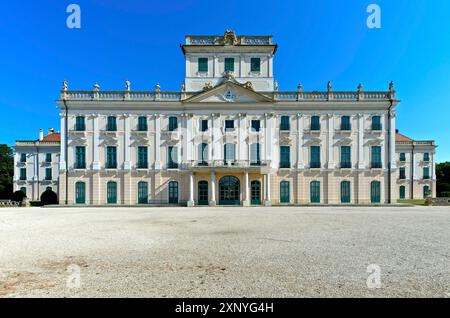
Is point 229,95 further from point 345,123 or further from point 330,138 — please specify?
point 345,123

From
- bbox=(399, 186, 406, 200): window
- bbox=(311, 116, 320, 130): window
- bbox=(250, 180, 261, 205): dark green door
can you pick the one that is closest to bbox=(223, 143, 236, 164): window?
bbox=(250, 180, 261, 205): dark green door

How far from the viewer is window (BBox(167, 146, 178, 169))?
3145 cm

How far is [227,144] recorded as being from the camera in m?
31.1

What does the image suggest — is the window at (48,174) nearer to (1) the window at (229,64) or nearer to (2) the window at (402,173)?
(1) the window at (229,64)

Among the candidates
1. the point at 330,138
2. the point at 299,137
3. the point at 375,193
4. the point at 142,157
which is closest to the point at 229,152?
the point at 299,137

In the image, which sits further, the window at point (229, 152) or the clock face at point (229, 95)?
the clock face at point (229, 95)

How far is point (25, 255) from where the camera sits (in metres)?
7.81

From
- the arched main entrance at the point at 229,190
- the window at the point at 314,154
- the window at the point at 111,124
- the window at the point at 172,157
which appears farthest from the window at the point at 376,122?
the window at the point at 111,124

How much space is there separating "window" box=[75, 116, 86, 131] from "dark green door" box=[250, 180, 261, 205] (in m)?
21.5

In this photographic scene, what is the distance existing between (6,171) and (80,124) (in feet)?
107

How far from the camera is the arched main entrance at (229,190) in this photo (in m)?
30.8

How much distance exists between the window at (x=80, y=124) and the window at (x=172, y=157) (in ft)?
35.2
